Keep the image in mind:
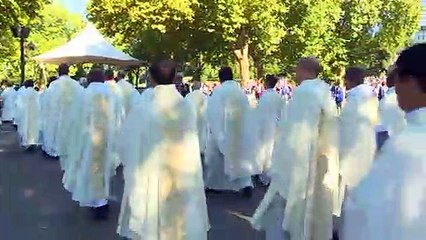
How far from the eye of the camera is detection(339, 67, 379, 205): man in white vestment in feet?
27.8

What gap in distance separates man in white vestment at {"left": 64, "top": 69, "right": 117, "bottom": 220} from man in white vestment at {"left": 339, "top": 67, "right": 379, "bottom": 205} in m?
3.08

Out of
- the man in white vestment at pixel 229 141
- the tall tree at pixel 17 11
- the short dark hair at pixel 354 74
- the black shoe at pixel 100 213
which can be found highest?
the tall tree at pixel 17 11

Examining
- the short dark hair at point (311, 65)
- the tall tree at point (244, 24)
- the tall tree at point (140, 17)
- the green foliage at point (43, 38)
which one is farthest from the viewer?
the green foliage at point (43, 38)

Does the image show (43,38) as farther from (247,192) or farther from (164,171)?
(164,171)

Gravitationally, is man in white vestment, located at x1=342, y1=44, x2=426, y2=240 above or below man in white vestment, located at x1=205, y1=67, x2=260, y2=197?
above

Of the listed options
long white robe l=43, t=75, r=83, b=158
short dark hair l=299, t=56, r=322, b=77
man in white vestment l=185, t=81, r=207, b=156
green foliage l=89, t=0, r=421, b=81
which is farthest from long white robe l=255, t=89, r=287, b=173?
green foliage l=89, t=0, r=421, b=81

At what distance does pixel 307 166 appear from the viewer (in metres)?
6.82

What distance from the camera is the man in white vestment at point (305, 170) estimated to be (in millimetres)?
6707

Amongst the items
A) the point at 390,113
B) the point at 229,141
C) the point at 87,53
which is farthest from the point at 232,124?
the point at 87,53

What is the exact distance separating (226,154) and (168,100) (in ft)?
18.1

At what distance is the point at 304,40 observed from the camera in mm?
46156

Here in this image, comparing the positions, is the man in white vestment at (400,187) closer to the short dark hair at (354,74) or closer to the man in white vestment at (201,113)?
the short dark hair at (354,74)

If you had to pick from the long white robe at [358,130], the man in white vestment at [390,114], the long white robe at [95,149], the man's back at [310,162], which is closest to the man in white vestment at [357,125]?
the long white robe at [358,130]

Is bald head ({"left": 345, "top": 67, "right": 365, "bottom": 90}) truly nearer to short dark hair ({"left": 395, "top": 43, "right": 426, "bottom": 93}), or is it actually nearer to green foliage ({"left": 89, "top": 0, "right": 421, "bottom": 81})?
short dark hair ({"left": 395, "top": 43, "right": 426, "bottom": 93})
